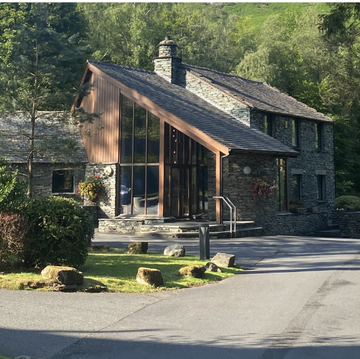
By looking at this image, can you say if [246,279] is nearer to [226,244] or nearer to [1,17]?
[226,244]

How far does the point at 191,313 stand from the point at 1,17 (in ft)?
129

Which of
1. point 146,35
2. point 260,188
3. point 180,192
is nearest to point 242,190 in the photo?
point 260,188

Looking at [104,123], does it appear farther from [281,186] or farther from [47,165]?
[281,186]

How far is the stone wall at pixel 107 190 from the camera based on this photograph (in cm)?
2498

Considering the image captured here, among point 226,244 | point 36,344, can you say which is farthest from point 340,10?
point 36,344

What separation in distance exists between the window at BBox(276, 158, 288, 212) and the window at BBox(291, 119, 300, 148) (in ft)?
9.78

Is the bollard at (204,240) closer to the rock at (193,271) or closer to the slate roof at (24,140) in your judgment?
the rock at (193,271)

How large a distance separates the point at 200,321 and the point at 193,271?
365 cm

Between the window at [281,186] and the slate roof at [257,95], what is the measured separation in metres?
2.86

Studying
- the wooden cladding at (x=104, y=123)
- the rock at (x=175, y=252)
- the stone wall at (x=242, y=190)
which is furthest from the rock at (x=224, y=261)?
the wooden cladding at (x=104, y=123)

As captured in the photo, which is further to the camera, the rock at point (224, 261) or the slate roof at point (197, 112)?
the slate roof at point (197, 112)

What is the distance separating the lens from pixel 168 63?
30.3 m

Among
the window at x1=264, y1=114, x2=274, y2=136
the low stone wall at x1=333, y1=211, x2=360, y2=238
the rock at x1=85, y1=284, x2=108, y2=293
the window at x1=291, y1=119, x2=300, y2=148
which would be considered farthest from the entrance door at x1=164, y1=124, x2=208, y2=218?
the rock at x1=85, y1=284, x2=108, y2=293

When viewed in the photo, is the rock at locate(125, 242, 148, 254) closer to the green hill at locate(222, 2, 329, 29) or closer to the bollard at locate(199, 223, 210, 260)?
the bollard at locate(199, 223, 210, 260)
